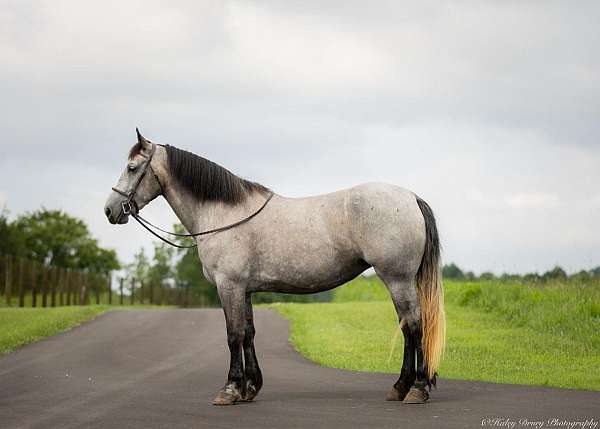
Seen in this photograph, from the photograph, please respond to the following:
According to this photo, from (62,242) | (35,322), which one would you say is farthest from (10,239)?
(35,322)

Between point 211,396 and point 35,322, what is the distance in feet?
41.6

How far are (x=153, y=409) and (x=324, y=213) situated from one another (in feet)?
9.40

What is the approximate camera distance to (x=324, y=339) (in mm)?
17875

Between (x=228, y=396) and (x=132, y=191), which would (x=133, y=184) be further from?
(x=228, y=396)

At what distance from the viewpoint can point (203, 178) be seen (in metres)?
10.4

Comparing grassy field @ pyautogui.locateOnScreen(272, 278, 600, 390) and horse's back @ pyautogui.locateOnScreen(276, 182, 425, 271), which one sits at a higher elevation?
horse's back @ pyautogui.locateOnScreen(276, 182, 425, 271)

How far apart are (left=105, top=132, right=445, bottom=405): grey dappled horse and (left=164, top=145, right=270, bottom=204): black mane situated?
1 cm

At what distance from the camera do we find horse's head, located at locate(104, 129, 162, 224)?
10375 millimetres

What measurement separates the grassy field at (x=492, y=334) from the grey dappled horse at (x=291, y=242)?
8.42 ft

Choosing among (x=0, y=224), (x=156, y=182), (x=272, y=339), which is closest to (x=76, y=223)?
(x=0, y=224)

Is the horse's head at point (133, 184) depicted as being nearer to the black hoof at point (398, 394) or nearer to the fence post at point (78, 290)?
the black hoof at point (398, 394)

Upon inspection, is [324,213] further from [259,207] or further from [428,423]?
[428,423]

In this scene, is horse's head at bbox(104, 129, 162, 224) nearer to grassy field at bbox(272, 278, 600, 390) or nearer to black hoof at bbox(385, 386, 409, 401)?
black hoof at bbox(385, 386, 409, 401)

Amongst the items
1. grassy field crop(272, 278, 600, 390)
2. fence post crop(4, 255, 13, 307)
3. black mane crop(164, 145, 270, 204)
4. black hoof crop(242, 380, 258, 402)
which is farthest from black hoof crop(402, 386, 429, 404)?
fence post crop(4, 255, 13, 307)
